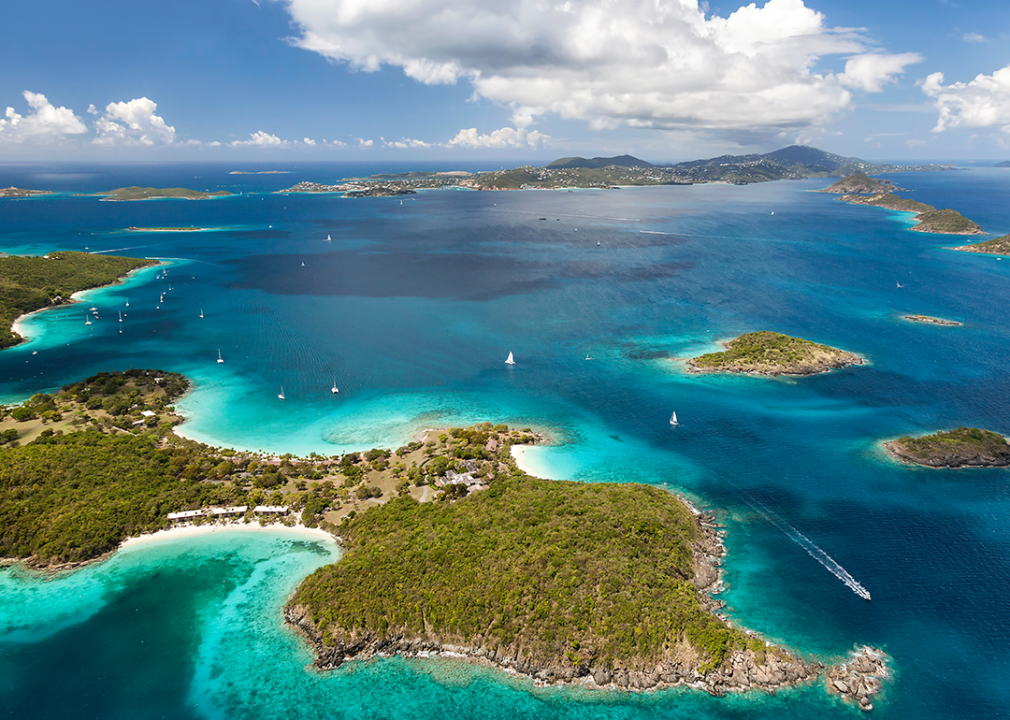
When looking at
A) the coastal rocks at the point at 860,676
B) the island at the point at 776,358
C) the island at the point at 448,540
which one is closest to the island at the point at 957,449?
the island at the point at 776,358

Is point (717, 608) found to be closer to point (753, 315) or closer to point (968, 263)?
point (753, 315)

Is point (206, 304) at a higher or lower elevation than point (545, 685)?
higher

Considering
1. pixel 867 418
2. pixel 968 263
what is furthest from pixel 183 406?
pixel 968 263

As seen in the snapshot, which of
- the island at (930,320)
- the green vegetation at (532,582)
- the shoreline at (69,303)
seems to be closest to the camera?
the green vegetation at (532,582)

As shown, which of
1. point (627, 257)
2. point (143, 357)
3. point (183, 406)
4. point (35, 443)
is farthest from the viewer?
point (627, 257)

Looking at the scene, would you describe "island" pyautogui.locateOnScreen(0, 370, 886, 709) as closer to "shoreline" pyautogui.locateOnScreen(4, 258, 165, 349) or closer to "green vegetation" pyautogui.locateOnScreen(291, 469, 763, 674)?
"green vegetation" pyautogui.locateOnScreen(291, 469, 763, 674)

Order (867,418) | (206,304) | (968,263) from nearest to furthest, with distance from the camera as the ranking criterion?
(867,418), (206,304), (968,263)

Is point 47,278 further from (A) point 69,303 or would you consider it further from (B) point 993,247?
(B) point 993,247

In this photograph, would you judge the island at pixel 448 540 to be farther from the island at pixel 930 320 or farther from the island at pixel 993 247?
the island at pixel 993 247
